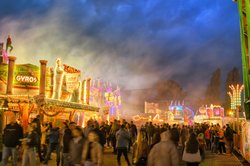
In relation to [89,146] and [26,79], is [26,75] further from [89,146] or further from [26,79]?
[89,146]

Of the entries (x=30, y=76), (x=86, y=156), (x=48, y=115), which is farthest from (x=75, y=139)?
(x=48, y=115)

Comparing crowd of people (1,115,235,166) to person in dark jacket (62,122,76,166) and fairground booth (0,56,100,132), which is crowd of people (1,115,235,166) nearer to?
person in dark jacket (62,122,76,166)

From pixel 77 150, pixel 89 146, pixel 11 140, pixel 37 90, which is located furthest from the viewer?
pixel 37 90

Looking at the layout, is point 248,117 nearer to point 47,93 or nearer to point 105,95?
point 47,93

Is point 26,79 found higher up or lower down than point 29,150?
higher up

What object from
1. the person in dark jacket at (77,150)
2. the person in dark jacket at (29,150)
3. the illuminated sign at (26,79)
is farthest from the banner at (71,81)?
the person in dark jacket at (77,150)

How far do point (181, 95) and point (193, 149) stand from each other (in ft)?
400

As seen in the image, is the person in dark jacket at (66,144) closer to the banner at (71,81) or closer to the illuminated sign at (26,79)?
the illuminated sign at (26,79)

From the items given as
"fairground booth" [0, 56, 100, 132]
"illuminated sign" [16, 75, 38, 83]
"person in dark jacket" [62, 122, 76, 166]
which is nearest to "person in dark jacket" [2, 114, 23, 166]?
"person in dark jacket" [62, 122, 76, 166]

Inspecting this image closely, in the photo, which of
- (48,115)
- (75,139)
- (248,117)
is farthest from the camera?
(48,115)

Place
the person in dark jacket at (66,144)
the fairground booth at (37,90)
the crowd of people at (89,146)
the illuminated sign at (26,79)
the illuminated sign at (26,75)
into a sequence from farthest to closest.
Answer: the illuminated sign at (26,79), the illuminated sign at (26,75), the fairground booth at (37,90), the person in dark jacket at (66,144), the crowd of people at (89,146)

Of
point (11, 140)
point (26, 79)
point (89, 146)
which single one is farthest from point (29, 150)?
point (26, 79)

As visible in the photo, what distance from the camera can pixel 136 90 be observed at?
112688 mm

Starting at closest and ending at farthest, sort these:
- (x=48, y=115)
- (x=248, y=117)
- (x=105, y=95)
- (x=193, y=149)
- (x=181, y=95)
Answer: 1. (x=193, y=149)
2. (x=248, y=117)
3. (x=48, y=115)
4. (x=105, y=95)
5. (x=181, y=95)
